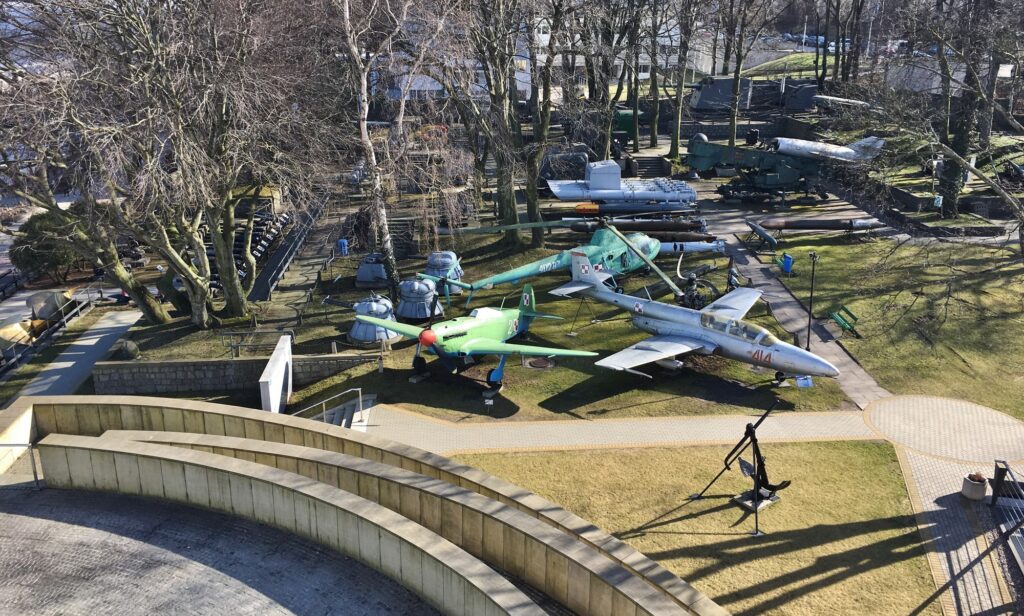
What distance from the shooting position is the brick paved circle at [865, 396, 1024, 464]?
19750 millimetres

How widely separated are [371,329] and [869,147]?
33291 mm

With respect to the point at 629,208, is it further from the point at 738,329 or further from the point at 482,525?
the point at 482,525

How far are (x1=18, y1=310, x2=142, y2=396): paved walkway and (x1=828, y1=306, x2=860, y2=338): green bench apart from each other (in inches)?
1081

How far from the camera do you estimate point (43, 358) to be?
29391 mm

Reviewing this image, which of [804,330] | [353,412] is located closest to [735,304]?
[804,330]

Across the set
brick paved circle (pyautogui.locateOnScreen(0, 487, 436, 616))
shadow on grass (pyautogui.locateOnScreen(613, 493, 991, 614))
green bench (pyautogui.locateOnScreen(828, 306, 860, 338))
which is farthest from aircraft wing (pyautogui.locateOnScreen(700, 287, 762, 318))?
brick paved circle (pyautogui.locateOnScreen(0, 487, 436, 616))

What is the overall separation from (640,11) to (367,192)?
2263 cm

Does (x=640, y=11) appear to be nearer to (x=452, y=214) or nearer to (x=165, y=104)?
(x=452, y=214)

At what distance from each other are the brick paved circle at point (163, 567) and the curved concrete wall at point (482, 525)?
114 centimetres

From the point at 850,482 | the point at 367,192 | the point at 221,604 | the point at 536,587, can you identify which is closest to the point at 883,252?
the point at 850,482

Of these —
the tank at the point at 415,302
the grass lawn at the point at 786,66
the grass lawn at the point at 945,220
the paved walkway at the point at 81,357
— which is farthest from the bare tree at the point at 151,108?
the grass lawn at the point at 786,66

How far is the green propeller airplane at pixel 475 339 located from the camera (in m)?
23.2

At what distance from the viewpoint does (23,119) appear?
2350cm

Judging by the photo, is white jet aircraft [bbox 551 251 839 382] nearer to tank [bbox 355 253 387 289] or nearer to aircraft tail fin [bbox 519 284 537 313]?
aircraft tail fin [bbox 519 284 537 313]
